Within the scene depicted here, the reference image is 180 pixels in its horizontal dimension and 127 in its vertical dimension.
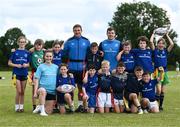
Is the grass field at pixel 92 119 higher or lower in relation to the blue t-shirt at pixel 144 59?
lower

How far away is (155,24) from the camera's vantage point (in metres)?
85.5

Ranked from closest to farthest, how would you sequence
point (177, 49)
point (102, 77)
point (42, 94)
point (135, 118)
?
point (135, 118), point (42, 94), point (102, 77), point (177, 49)

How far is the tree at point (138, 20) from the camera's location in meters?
82.4

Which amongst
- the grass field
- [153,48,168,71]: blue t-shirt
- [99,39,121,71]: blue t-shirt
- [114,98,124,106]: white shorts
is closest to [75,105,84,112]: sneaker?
the grass field

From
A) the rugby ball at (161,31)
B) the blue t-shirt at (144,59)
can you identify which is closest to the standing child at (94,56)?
the blue t-shirt at (144,59)

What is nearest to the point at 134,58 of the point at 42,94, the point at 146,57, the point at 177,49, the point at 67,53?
the point at 146,57

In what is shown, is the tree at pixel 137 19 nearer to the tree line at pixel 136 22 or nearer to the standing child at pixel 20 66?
the tree line at pixel 136 22

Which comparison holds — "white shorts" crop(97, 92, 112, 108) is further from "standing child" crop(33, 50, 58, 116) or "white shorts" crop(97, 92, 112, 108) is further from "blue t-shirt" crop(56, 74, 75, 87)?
"standing child" crop(33, 50, 58, 116)

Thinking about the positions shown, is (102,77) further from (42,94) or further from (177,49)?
(177,49)

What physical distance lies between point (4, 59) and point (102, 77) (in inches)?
2913

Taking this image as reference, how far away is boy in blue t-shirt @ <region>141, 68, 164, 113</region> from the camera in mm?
12443

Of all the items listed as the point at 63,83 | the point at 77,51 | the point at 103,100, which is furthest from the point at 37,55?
the point at 103,100

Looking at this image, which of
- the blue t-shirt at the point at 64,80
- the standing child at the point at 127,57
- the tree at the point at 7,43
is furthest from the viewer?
the tree at the point at 7,43

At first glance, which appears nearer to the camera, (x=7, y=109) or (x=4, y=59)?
(x=7, y=109)
